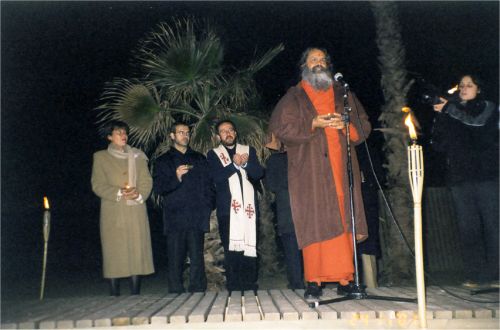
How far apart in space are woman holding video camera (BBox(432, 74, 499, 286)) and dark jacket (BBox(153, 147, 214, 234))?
2.55 meters

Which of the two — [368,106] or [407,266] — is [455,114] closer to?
[407,266]

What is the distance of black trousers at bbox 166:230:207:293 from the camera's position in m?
5.27

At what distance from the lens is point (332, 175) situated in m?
4.34

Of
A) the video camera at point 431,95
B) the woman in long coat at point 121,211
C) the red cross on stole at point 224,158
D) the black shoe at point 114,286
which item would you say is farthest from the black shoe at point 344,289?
the black shoe at point 114,286

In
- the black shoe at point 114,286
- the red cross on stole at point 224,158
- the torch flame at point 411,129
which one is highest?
the red cross on stole at point 224,158

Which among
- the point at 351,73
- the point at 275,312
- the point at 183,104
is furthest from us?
the point at 351,73

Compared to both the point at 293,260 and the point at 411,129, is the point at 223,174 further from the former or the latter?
the point at 411,129

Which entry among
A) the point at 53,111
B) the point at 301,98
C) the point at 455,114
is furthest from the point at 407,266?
the point at 53,111

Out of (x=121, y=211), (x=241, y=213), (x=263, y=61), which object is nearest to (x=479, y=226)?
(x=241, y=213)

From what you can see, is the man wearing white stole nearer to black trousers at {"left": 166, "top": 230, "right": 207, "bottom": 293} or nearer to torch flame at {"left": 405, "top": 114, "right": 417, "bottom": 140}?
black trousers at {"left": 166, "top": 230, "right": 207, "bottom": 293}

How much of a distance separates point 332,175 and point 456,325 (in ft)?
5.19

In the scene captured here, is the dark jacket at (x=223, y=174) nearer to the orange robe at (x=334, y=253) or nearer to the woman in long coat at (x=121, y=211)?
the woman in long coat at (x=121, y=211)

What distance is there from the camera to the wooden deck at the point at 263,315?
10.9 feet

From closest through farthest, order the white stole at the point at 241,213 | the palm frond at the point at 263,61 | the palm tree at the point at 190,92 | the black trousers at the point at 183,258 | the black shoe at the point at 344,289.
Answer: the black shoe at the point at 344,289
the black trousers at the point at 183,258
the white stole at the point at 241,213
the palm tree at the point at 190,92
the palm frond at the point at 263,61
